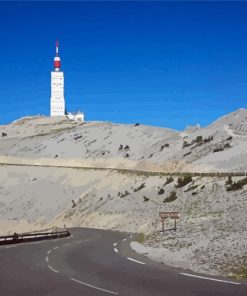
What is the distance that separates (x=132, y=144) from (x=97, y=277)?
322 ft

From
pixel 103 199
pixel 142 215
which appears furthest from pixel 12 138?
pixel 142 215

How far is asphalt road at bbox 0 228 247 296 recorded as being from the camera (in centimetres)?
1623

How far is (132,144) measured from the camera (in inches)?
4604

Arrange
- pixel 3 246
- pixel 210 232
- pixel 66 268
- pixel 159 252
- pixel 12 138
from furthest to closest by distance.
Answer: pixel 12 138, pixel 3 246, pixel 210 232, pixel 159 252, pixel 66 268

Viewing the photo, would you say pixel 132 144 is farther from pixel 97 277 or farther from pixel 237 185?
pixel 97 277

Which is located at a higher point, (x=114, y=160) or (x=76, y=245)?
(x=114, y=160)

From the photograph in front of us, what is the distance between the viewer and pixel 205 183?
167ft

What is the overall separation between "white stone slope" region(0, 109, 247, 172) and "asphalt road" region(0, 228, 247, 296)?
4244cm

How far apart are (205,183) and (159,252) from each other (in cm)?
2558

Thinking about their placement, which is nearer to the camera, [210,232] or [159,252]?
[159,252]

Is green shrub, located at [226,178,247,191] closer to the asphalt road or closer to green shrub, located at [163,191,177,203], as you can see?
green shrub, located at [163,191,177,203]

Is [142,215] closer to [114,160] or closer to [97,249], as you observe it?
[97,249]

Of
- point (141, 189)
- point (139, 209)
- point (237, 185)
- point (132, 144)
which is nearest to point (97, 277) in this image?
point (237, 185)

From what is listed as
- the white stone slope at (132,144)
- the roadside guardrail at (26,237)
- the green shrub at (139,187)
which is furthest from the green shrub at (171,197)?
the white stone slope at (132,144)
